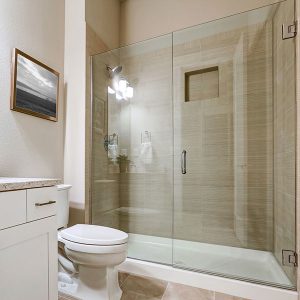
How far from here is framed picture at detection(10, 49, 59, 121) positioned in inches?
59.6

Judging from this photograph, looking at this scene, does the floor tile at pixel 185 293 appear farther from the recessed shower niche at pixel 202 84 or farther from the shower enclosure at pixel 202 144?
the recessed shower niche at pixel 202 84

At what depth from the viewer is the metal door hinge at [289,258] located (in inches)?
58.7

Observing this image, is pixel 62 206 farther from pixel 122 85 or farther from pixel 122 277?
pixel 122 85

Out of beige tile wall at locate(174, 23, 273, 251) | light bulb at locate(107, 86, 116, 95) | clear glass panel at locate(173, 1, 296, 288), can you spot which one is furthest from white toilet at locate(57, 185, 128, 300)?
light bulb at locate(107, 86, 116, 95)

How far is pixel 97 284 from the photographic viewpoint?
1457 mm

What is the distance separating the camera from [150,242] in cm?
238

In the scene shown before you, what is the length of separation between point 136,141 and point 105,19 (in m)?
1.39

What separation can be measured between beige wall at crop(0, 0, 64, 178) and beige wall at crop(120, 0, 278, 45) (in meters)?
0.93

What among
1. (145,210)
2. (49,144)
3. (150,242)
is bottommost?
(150,242)

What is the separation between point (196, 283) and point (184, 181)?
3.20ft

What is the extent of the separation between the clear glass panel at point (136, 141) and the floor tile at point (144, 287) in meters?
0.56

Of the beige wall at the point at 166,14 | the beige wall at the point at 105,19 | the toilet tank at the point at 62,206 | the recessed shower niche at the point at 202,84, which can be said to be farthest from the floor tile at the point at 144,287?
the beige wall at the point at 166,14

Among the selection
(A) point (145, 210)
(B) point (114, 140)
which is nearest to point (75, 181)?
(B) point (114, 140)

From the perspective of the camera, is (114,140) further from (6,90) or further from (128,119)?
(6,90)
